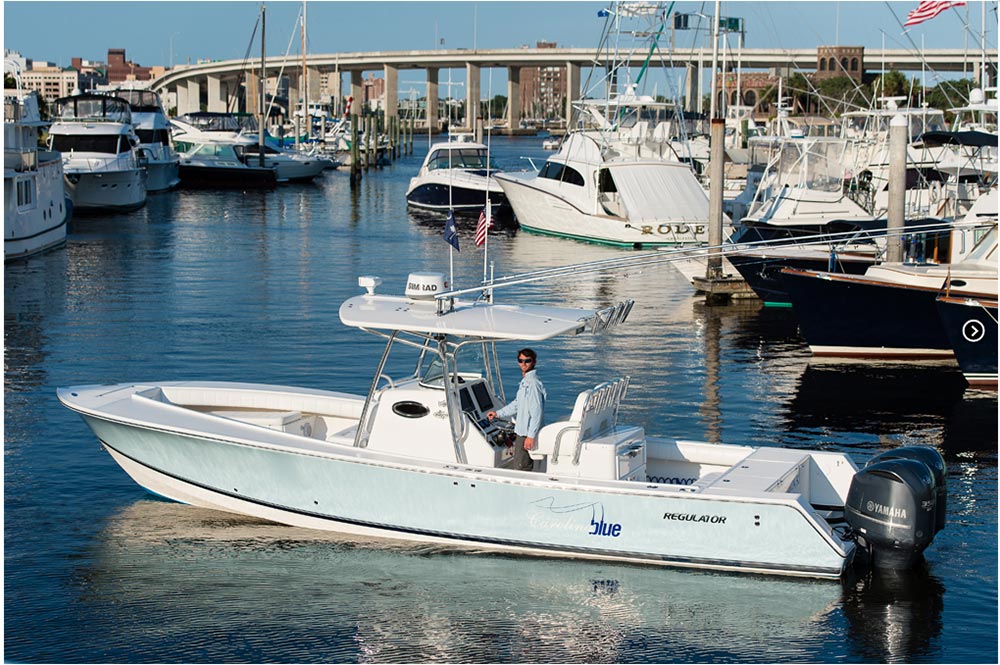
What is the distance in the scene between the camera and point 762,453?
1399 centimetres

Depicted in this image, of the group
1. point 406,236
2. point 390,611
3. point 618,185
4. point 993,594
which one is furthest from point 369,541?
point 406,236

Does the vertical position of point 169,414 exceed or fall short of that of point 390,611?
it exceeds it

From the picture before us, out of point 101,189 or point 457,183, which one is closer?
point 101,189

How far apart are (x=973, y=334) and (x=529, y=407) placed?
36.2ft

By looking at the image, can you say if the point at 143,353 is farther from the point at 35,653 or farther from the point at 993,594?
the point at 993,594

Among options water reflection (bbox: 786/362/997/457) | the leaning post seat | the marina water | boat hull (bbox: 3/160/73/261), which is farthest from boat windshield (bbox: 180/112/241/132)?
the leaning post seat

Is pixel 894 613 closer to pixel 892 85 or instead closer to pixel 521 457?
pixel 521 457

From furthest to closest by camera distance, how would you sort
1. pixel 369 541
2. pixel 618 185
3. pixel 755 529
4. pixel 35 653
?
pixel 618 185 → pixel 369 541 → pixel 755 529 → pixel 35 653

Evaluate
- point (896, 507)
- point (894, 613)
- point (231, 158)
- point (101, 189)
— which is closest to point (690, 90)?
point (231, 158)

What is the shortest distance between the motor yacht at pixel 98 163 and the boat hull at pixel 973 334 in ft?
129

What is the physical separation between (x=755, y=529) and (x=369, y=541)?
393 cm

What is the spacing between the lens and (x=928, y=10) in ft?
92.4

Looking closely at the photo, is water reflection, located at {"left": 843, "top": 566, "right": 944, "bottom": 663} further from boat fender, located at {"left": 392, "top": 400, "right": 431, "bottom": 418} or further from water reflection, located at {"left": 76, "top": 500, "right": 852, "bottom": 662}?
boat fender, located at {"left": 392, "top": 400, "right": 431, "bottom": 418}

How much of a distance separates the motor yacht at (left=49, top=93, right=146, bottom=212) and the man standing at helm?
43.2 metres
